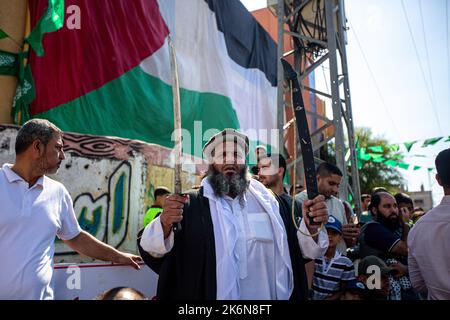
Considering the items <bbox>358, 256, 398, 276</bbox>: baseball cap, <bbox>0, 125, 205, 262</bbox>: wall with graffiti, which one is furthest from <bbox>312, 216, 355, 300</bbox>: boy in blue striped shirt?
<bbox>0, 125, 205, 262</bbox>: wall with graffiti

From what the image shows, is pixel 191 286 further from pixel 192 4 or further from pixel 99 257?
pixel 192 4

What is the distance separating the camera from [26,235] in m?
1.92

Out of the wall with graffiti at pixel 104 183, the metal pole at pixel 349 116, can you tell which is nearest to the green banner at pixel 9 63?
the wall with graffiti at pixel 104 183

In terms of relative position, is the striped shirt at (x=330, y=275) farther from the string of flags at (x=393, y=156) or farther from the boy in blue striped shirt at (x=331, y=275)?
the string of flags at (x=393, y=156)

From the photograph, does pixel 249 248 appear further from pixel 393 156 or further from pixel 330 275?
pixel 393 156

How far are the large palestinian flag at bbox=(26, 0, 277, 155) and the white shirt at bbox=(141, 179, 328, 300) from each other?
15.2ft

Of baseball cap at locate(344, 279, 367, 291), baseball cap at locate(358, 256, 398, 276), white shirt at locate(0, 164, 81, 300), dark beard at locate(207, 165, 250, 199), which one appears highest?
dark beard at locate(207, 165, 250, 199)

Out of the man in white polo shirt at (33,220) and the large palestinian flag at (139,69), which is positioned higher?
the large palestinian flag at (139,69)

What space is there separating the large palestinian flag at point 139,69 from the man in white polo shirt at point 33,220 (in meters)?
4.17

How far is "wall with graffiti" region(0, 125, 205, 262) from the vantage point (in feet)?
15.8

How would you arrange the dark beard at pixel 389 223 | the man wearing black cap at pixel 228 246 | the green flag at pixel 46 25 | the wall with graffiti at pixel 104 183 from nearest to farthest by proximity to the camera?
the man wearing black cap at pixel 228 246 → the dark beard at pixel 389 223 → the wall with graffiti at pixel 104 183 → the green flag at pixel 46 25

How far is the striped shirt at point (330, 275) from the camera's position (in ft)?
8.43

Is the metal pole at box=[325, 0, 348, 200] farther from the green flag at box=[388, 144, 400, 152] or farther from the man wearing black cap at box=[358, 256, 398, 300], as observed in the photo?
the green flag at box=[388, 144, 400, 152]

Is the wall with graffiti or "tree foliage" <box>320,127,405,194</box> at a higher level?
"tree foliage" <box>320,127,405,194</box>
